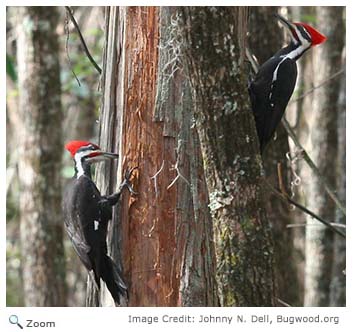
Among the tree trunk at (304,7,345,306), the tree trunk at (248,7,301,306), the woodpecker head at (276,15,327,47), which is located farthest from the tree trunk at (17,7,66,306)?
the woodpecker head at (276,15,327,47)

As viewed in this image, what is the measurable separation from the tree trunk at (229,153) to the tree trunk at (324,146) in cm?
290

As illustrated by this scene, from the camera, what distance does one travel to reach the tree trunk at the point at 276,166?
13.5 ft

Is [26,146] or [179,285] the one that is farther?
[26,146]

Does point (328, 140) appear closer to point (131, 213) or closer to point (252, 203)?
point (131, 213)

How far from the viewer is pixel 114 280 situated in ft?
8.74

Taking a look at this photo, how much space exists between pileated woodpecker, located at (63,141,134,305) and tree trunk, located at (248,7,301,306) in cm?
143

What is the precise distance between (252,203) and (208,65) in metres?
0.38

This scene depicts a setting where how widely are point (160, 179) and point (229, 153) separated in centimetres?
58

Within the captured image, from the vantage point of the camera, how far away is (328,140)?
5.04 m

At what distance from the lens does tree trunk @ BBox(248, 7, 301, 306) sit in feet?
13.5
